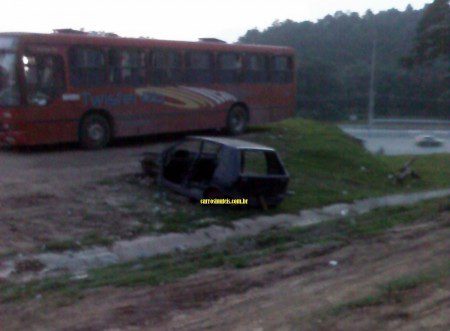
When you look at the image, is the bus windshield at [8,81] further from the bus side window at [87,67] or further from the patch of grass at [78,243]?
the patch of grass at [78,243]

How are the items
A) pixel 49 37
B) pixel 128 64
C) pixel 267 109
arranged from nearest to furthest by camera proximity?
pixel 49 37 → pixel 128 64 → pixel 267 109

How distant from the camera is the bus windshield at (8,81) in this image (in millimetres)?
20578

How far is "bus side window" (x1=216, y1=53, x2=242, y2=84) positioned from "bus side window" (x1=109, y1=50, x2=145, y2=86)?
319cm

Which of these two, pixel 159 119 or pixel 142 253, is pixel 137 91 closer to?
pixel 159 119

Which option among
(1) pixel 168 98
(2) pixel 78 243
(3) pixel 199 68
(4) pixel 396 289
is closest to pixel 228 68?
(3) pixel 199 68

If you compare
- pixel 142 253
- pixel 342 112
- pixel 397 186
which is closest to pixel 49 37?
pixel 142 253

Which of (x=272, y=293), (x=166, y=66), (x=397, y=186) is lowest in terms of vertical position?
(x=397, y=186)

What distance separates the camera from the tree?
38.0 meters

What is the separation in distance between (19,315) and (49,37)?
12.8m

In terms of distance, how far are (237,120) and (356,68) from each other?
21039mm

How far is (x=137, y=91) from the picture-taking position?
23531mm

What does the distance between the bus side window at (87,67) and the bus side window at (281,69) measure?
7467 mm

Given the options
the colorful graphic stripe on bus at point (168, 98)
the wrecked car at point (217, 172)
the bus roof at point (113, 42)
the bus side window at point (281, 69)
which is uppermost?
the bus roof at point (113, 42)

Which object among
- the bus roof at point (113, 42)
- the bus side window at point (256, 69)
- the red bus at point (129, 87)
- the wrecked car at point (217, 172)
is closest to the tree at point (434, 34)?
the red bus at point (129, 87)
